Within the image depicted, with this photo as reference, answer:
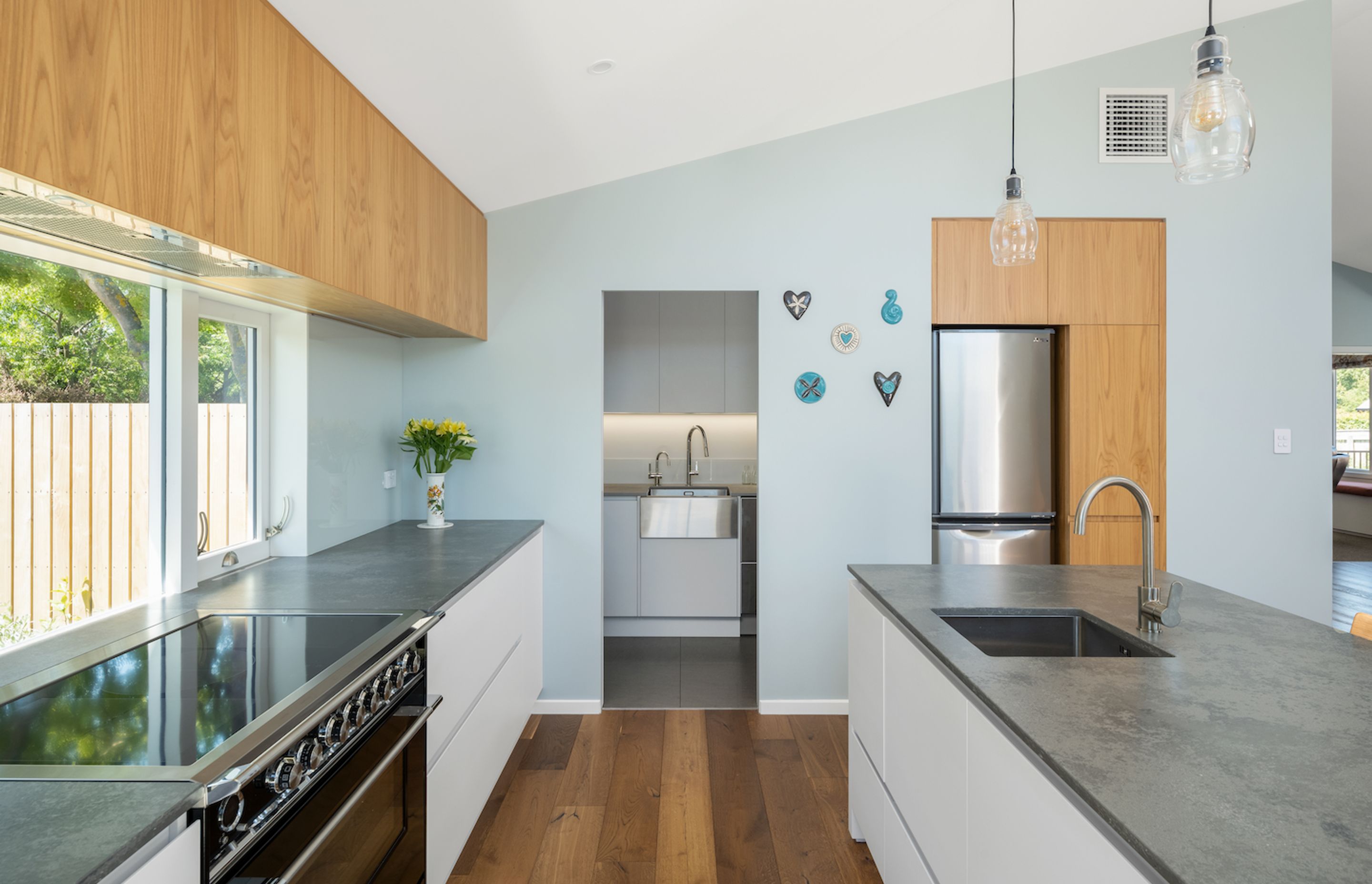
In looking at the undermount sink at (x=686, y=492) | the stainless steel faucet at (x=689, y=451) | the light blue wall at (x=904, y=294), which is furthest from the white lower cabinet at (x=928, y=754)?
the stainless steel faucet at (x=689, y=451)

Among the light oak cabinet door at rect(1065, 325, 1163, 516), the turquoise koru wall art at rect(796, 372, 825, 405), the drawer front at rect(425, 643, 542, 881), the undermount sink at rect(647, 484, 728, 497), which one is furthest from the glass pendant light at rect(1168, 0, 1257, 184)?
the undermount sink at rect(647, 484, 728, 497)

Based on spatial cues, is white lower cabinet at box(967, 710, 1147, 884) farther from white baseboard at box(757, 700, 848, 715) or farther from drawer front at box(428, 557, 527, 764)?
white baseboard at box(757, 700, 848, 715)

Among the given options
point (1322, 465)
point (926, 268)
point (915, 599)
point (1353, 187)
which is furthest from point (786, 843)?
point (1353, 187)

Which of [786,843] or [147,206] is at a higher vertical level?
[147,206]

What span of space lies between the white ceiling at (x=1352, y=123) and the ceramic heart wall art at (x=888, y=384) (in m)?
2.63

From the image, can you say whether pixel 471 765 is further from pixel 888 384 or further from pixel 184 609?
pixel 888 384

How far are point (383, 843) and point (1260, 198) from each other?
14.2 ft

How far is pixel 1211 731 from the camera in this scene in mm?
1096

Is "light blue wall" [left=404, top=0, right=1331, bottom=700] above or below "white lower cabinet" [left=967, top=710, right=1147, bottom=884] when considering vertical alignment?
above

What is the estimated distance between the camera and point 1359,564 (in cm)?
671

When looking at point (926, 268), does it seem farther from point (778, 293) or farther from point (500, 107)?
point (500, 107)

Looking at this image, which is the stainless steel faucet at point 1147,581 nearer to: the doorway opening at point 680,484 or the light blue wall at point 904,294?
the light blue wall at point 904,294

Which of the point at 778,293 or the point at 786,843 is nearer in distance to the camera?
the point at 786,843

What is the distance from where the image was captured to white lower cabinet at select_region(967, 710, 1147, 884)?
3.08 ft
